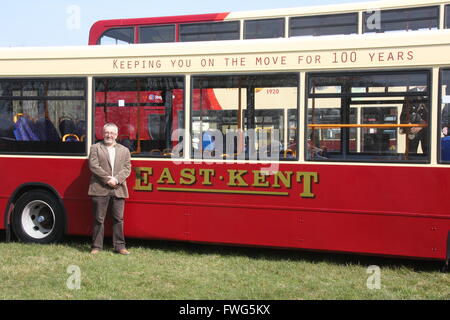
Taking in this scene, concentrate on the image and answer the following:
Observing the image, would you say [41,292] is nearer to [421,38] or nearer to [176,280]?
[176,280]

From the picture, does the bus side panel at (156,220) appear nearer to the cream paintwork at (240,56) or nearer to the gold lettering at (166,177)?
the gold lettering at (166,177)

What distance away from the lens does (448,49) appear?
19.2 feet

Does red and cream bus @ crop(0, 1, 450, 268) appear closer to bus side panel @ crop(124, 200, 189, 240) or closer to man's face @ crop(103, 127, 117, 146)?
bus side panel @ crop(124, 200, 189, 240)

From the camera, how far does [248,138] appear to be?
655 centimetres

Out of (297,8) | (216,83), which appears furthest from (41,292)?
(297,8)

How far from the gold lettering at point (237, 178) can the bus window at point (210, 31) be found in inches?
148

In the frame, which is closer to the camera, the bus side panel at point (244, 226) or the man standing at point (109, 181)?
the bus side panel at point (244, 226)

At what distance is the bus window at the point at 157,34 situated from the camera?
33.1ft

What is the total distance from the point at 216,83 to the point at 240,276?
2.42m

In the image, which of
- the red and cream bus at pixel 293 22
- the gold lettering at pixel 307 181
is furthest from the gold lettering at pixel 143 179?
the red and cream bus at pixel 293 22

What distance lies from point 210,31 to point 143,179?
3868mm

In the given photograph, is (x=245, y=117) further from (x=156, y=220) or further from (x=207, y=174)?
(x=156, y=220)

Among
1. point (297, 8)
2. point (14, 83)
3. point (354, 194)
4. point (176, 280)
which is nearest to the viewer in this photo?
point (176, 280)
